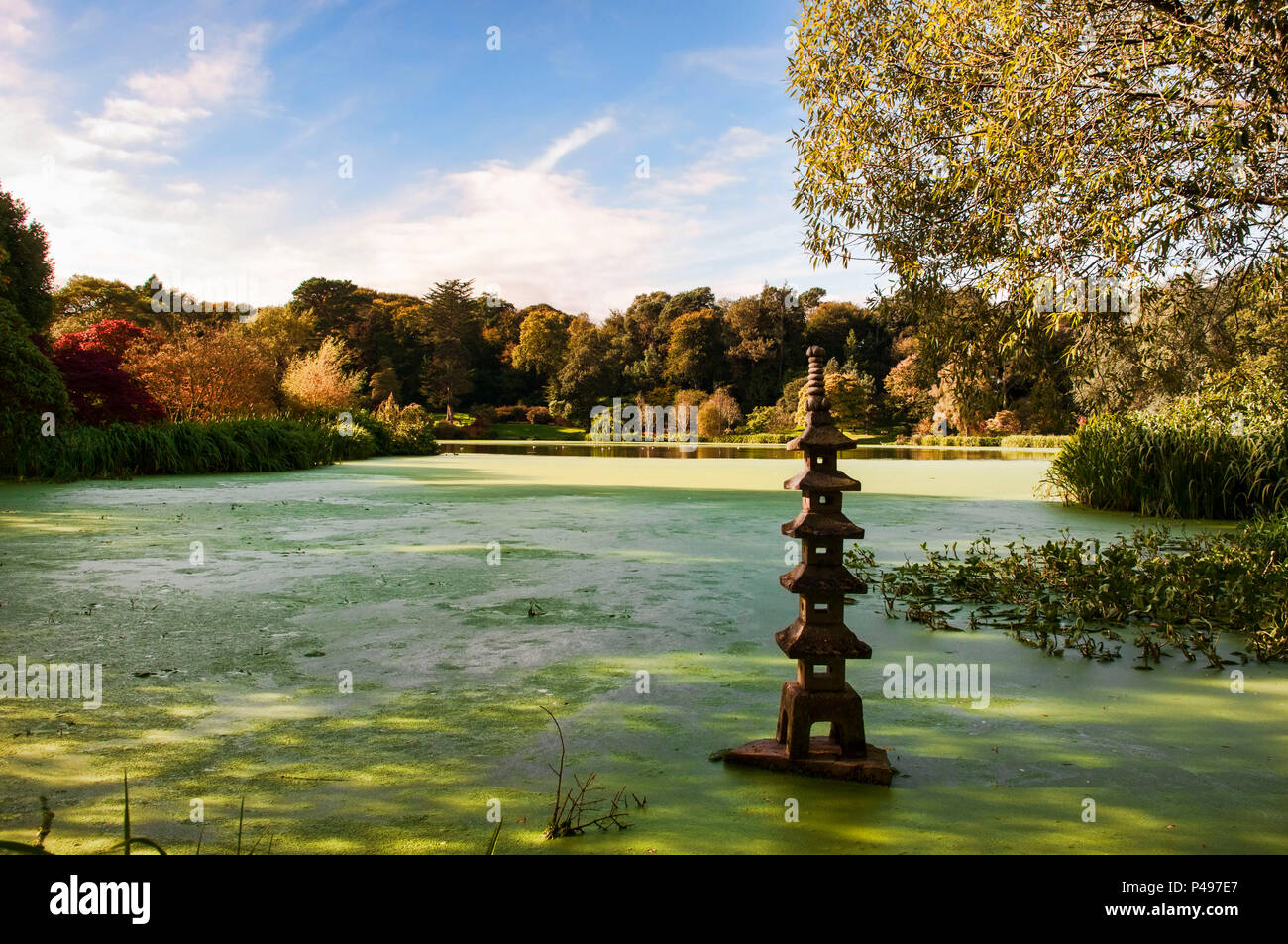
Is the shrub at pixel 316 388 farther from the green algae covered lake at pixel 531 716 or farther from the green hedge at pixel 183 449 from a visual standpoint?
the green algae covered lake at pixel 531 716

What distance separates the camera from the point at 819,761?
192 cm

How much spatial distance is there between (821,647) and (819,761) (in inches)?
10.8

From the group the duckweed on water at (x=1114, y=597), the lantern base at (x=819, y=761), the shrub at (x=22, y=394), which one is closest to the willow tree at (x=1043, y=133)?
the duckweed on water at (x=1114, y=597)

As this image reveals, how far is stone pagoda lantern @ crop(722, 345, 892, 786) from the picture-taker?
194cm

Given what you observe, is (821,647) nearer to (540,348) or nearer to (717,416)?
(717,416)

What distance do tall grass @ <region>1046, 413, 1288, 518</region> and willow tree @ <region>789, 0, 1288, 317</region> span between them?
3.80 metres

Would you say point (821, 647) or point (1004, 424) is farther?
point (1004, 424)


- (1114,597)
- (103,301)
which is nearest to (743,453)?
(1114,597)

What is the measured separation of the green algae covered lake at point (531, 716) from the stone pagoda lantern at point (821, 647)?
5cm

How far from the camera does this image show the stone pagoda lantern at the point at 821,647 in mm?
1938

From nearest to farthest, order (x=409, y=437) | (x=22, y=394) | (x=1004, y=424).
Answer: (x=22, y=394) → (x=409, y=437) → (x=1004, y=424)

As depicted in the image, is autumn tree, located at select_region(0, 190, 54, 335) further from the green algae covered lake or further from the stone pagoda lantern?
the stone pagoda lantern
